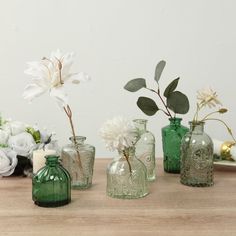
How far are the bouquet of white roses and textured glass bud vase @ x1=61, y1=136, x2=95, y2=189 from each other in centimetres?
20

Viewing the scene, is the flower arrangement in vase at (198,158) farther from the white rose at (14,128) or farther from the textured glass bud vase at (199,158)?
the white rose at (14,128)

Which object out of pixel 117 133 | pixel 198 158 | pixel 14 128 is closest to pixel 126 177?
pixel 117 133

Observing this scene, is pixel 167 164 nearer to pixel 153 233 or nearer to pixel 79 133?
pixel 153 233

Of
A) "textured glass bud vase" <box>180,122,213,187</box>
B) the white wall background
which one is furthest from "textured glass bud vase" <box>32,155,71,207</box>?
the white wall background

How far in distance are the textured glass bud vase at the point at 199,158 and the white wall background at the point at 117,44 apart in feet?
3.14

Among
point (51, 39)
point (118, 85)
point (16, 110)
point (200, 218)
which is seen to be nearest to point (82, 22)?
point (51, 39)

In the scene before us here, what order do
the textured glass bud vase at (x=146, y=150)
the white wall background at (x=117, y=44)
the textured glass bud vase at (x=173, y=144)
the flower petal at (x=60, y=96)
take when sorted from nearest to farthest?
the flower petal at (x=60, y=96)
the textured glass bud vase at (x=146, y=150)
the textured glass bud vase at (x=173, y=144)
the white wall background at (x=117, y=44)

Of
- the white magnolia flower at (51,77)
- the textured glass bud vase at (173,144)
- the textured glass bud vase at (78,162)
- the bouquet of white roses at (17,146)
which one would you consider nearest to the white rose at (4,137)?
the bouquet of white roses at (17,146)

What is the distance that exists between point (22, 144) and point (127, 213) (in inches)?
20.3

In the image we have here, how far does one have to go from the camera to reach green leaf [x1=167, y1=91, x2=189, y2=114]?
1.54 m

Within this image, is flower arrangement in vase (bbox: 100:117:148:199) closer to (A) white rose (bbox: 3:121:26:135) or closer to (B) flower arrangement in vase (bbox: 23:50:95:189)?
(B) flower arrangement in vase (bbox: 23:50:95:189)

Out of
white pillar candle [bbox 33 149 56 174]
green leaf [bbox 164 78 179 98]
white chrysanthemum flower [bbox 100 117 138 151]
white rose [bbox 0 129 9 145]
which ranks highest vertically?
green leaf [bbox 164 78 179 98]

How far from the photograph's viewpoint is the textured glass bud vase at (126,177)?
4.35 feet

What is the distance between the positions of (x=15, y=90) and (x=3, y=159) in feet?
3.06
